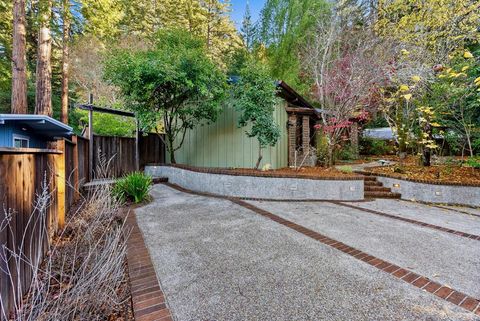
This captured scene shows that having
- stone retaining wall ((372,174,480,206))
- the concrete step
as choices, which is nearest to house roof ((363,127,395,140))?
stone retaining wall ((372,174,480,206))

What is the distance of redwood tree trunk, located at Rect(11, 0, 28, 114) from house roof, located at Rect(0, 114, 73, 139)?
2.34 meters

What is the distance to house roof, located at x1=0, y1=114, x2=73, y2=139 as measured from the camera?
14.9ft

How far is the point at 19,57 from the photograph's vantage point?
731cm

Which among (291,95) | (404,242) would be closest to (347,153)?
(291,95)

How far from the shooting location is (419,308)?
2.27 metres

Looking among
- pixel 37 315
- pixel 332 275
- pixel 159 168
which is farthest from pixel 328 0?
pixel 37 315

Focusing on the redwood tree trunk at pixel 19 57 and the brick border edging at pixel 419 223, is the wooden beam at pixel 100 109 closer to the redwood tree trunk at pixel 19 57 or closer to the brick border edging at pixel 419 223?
the redwood tree trunk at pixel 19 57

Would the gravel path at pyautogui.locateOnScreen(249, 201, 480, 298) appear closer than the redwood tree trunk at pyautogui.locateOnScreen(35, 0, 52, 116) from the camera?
Yes

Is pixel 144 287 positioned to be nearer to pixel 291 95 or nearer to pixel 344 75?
pixel 291 95

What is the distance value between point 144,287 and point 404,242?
3974 millimetres

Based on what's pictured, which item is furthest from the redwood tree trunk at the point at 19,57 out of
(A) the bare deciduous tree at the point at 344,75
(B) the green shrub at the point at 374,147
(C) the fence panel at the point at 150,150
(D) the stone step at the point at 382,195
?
(B) the green shrub at the point at 374,147

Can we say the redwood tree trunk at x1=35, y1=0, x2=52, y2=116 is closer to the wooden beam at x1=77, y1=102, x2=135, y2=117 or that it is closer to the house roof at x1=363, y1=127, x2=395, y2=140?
the wooden beam at x1=77, y1=102, x2=135, y2=117

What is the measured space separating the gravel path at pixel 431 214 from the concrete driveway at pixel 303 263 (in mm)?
54

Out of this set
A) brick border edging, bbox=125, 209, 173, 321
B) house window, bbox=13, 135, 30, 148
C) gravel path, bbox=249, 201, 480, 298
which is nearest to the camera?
brick border edging, bbox=125, 209, 173, 321
